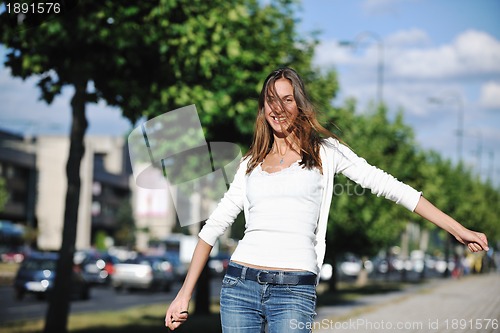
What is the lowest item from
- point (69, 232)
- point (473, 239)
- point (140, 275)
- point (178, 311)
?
point (178, 311)

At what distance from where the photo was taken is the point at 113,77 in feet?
40.4

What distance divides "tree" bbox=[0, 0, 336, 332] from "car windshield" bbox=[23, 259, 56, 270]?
1892 cm

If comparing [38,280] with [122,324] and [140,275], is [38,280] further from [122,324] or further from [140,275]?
[122,324]

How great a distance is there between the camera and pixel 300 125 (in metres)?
3.68

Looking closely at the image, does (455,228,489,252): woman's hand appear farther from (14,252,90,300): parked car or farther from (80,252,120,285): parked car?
(80,252,120,285): parked car

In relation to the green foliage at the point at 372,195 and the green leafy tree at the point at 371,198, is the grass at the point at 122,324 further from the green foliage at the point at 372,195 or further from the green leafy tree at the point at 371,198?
the green leafy tree at the point at 371,198

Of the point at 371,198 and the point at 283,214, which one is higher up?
the point at 371,198

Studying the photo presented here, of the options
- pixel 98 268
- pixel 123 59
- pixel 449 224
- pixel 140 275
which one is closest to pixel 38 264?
pixel 140 275

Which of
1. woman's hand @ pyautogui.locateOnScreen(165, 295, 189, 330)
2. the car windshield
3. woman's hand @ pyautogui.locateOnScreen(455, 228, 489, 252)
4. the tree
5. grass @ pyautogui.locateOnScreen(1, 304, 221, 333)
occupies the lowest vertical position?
grass @ pyautogui.locateOnScreen(1, 304, 221, 333)

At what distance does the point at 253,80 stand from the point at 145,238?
12479cm

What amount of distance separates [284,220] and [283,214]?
0.08ft

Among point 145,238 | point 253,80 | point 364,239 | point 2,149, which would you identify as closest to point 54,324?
point 253,80

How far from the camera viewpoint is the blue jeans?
136 inches

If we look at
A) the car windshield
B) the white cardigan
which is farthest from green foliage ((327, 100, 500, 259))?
the white cardigan
